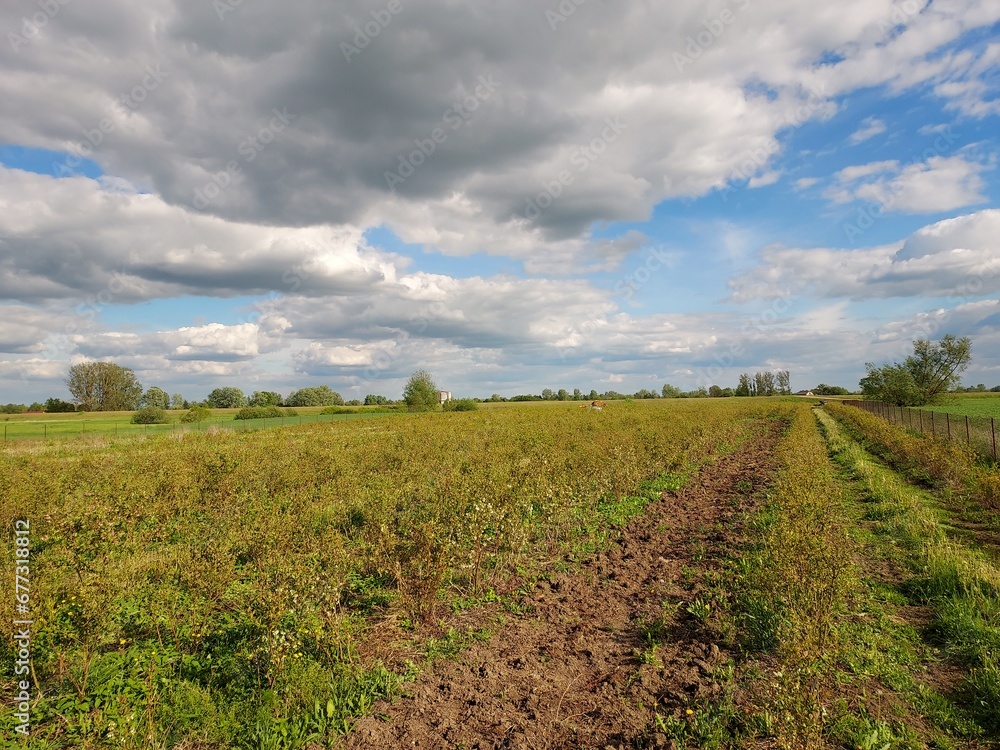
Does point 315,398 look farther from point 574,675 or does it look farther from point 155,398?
point 574,675

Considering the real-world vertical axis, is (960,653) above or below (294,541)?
below

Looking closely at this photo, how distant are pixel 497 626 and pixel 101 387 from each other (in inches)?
4077

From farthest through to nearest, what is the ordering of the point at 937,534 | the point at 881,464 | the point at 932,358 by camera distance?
the point at 932,358 < the point at 881,464 < the point at 937,534

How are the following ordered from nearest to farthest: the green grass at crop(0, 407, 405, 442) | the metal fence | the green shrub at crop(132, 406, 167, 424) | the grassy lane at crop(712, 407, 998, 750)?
the grassy lane at crop(712, 407, 998, 750), the metal fence, the green grass at crop(0, 407, 405, 442), the green shrub at crop(132, 406, 167, 424)

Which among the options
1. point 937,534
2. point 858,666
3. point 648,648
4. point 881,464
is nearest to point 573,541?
point 648,648

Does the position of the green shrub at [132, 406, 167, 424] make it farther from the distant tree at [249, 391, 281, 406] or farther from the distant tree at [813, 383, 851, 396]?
the distant tree at [813, 383, 851, 396]

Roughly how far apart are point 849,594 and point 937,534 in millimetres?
4179

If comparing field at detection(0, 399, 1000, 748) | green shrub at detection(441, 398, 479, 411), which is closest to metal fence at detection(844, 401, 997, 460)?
field at detection(0, 399, 1000, 748)

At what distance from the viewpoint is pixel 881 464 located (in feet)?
65.3

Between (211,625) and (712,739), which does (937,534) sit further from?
(211,625)

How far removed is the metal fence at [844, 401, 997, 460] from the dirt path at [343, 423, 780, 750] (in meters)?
14.7

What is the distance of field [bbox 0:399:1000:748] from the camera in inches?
171

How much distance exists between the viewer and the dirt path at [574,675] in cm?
427

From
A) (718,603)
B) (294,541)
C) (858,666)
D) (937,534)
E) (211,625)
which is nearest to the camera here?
(858,666)
